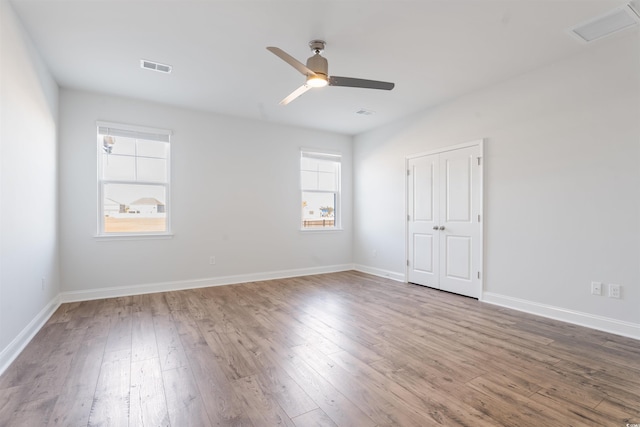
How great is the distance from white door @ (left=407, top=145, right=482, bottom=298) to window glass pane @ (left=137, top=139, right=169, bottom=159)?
12.8 feet

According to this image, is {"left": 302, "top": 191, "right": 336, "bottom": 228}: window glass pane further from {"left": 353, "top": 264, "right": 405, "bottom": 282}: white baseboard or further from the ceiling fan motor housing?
the ceiling fan motor housing

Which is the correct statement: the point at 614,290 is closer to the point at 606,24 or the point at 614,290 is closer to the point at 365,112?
the point at 606,24

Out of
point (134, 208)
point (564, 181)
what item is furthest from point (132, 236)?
point (564, 181)

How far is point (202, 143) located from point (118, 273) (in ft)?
7.40

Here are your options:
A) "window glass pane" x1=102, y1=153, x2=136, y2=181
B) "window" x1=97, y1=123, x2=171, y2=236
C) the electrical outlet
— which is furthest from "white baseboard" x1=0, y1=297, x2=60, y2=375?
the electrical outlet

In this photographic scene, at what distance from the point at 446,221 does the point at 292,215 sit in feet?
8.72

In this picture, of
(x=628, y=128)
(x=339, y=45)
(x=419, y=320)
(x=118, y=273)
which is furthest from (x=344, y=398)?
(x=118, y=273)

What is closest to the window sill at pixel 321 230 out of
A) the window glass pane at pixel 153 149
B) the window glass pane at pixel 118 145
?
the window glass pane at pixel 153 149

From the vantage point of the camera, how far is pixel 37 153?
3053 millimetres

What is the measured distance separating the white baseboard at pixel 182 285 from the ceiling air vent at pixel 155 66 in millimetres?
2921

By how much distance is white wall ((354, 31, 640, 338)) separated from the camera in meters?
2.88

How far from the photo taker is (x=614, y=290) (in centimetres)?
294

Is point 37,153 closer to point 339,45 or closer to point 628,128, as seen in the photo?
point 339,45

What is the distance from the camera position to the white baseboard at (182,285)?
13.4ft
